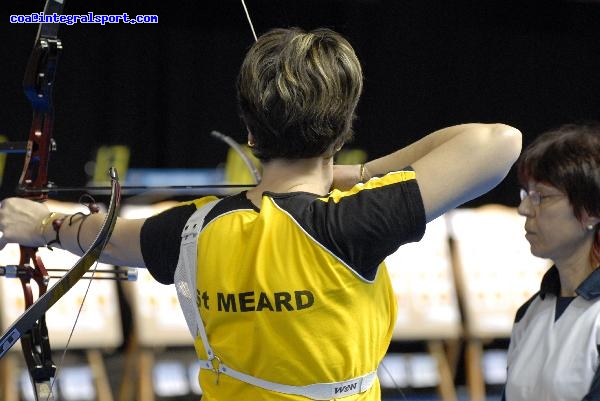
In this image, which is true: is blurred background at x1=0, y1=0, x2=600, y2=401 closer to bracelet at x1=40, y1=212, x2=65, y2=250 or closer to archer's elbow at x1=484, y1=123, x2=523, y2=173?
bracelet at x1=40, y1=212, x2=65, y2=250

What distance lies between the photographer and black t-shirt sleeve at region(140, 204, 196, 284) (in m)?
1.48

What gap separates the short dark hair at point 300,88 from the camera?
Result: 53.9 inches

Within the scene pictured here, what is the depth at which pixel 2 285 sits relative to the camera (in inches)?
175

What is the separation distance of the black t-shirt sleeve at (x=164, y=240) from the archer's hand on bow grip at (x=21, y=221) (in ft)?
0.82

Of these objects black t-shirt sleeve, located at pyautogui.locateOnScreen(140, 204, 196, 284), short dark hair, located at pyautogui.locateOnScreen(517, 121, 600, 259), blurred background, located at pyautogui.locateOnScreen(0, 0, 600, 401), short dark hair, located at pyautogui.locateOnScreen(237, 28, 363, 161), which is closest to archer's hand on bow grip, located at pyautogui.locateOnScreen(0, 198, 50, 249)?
black t-shirt sleeve, located at pyautogui.locateOnScreen(140, 204, 196, 284)

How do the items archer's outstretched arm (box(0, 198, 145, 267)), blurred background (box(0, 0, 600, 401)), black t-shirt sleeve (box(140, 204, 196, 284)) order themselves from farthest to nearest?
1. blurred background (box(0, 0, 600, 401))
2. archer's outstretched arm (box(0, 198, 145, 267))
3. black t-shirt sleeve (box(140, 204, 196, 284))

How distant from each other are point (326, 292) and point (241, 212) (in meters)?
0.17

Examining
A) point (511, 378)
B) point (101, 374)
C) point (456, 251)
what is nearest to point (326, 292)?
point (511, 378)

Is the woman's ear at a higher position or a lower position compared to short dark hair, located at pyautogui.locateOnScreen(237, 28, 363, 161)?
lower

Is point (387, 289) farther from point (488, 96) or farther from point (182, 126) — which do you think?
point (488, 96)

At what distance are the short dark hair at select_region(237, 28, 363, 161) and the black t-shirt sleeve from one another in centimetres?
19

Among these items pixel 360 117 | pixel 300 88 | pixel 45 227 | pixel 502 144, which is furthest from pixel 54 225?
pixel 360 117

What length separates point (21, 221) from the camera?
167 centimetres

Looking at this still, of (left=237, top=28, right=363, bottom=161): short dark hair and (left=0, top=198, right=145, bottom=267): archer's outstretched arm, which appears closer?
(left=237, top=28, right=363, bottom=161): short dark hair
